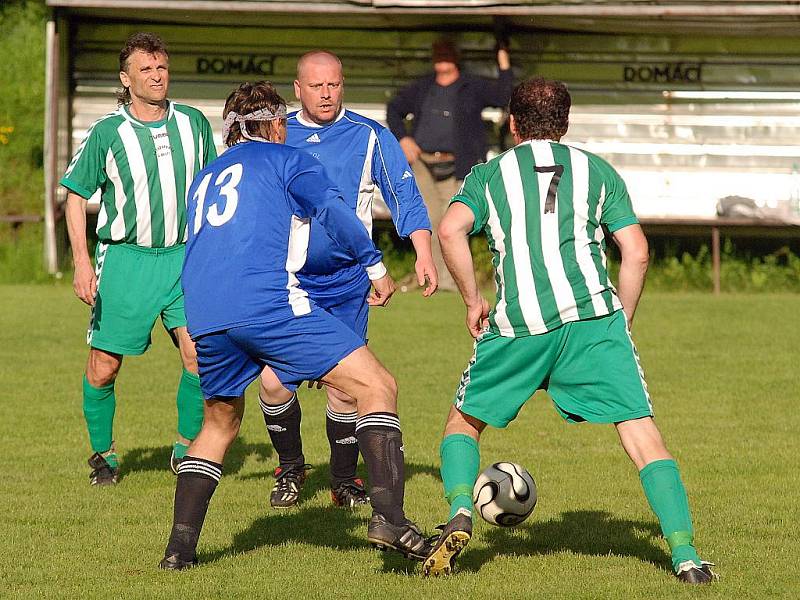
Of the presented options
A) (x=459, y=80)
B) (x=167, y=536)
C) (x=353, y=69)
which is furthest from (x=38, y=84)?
(x=167, y=536)

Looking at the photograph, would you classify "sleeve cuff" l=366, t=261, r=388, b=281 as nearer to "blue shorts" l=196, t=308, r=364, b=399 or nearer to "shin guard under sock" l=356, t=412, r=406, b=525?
"blue shorts" l=196, t=308, r=364, b=399

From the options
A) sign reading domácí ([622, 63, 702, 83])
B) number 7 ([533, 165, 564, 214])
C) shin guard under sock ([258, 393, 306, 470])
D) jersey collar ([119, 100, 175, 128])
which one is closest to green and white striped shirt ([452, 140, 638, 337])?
number 7 ([533, 165, 564, 214])

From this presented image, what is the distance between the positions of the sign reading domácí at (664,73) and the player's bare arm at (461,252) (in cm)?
1310

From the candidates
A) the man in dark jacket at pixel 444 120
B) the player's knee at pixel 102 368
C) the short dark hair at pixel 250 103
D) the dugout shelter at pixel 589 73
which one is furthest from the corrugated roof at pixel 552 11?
the short dark hair at pixel 250 103

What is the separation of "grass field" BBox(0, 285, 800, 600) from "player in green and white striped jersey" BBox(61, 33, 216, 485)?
2.56 ft

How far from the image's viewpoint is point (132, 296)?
791 centimetres

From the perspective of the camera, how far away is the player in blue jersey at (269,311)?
5.67 meters

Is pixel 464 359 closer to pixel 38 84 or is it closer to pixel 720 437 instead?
pixel 720 437

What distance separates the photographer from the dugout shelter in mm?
18250

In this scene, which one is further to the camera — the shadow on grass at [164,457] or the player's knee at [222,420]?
the shadow on grass at [164,457]

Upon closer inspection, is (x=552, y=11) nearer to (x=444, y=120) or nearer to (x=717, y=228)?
(x=444, y=120)

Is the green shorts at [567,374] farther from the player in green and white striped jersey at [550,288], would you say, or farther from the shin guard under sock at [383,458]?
the shin guard under sock at [383,458]

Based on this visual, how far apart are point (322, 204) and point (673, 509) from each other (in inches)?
68.5

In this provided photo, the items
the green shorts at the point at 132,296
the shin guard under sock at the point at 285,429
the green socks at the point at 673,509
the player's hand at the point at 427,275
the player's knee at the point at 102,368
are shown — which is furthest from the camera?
the player's knee at the point at 102,368
